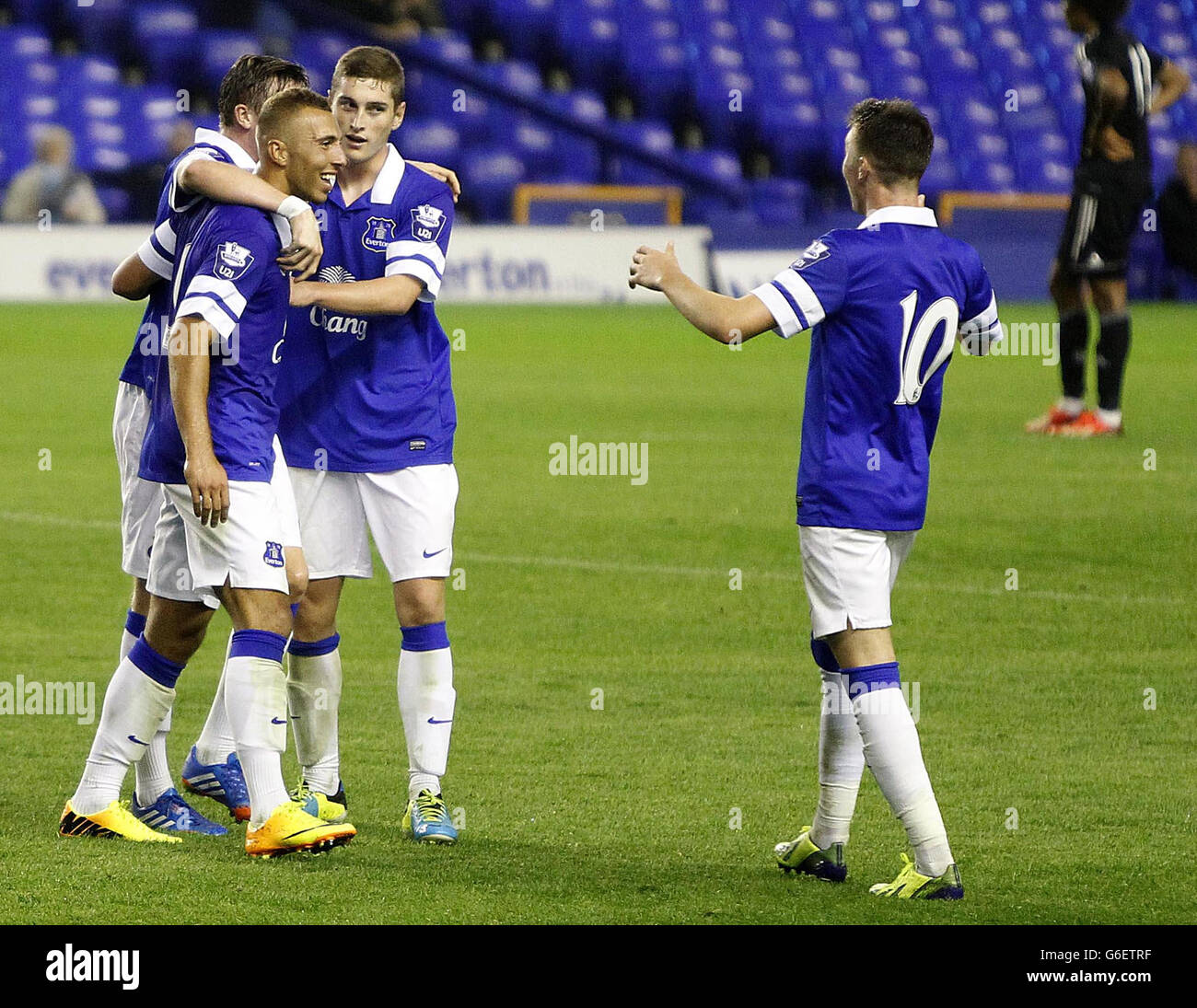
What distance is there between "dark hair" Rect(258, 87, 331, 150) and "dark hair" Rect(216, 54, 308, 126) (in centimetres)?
23

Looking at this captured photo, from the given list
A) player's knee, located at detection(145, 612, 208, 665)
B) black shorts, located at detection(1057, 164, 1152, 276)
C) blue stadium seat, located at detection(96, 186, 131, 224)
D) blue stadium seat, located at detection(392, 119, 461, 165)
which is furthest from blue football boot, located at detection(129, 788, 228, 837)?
blue stadium seat, located at detection(392, 119, 461, 165)

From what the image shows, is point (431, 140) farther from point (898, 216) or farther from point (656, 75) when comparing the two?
point (898, 216)

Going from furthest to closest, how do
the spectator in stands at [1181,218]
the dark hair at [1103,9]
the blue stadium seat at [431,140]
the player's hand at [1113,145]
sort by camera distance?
the blue stadium seat at [431,140]
the spectator in stands at [1181,218]
the player's hand at [1113,145]
the dark hair at [1103,9]

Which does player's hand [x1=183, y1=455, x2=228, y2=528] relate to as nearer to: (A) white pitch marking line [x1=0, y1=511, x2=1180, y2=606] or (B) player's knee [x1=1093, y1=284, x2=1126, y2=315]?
(A) white pitch marking line [x1=0, y1=511, x2=1180, y2=606]

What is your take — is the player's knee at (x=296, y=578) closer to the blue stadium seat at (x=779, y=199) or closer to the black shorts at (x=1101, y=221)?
the black shorts at (x=1101, y=221)

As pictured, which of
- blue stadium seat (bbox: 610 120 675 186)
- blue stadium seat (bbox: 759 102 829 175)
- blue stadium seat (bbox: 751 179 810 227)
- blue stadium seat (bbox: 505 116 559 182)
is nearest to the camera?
blue stadium seat (bbox: 751 179 810 227)

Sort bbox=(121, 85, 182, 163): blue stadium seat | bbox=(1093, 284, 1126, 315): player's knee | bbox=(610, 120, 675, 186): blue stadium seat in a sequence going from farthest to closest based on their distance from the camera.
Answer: bbox=(610, 120, 675, 186): blue stadium seat < bbox=(121, 85, 182, 163): blue stadium seat < bbox=(1093, 284, 1126, 315): player's knee

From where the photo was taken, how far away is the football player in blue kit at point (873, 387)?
400 cm

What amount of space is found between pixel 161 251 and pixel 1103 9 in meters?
9.55

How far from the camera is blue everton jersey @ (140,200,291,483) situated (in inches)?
163

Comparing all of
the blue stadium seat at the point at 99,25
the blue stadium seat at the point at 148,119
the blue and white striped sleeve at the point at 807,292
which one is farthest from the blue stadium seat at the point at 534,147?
the blue and white striped sleeve at the point at 807,292

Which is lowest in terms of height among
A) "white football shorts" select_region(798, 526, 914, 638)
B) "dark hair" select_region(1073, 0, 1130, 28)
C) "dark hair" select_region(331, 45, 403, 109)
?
"white football shorts" select_region(798, 526, 914, 638)

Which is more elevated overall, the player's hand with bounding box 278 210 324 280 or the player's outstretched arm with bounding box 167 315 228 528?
the player's hand with bounding box 278 210 324 280

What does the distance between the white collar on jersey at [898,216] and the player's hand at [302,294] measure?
3.98 ft
